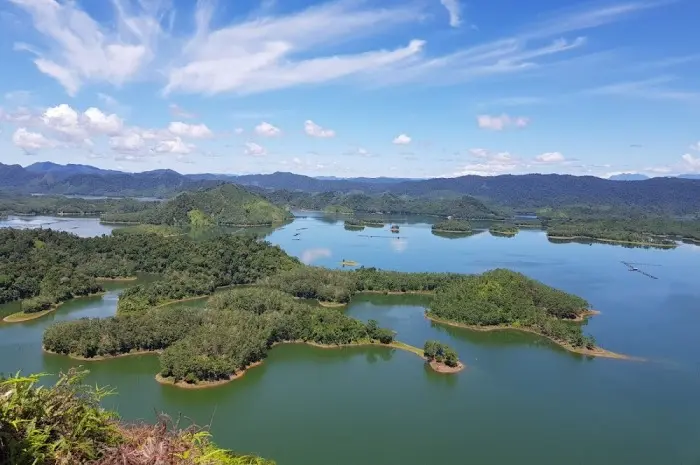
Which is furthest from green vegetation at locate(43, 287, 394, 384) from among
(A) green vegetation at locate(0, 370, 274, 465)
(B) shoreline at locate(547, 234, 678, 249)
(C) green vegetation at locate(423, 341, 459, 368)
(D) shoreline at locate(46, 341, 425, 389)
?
(B) shoreline at locate(547, 234, 678, 249)

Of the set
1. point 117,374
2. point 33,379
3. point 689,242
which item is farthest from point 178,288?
point 689,242

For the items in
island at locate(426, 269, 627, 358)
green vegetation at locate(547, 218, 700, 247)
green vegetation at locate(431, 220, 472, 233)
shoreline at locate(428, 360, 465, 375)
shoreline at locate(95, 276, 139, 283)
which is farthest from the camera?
green vegetation at locate(431, 220, 472, 233)

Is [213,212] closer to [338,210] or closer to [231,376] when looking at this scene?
[338,210]

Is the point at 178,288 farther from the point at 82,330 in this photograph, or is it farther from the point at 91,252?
the point at 91,252

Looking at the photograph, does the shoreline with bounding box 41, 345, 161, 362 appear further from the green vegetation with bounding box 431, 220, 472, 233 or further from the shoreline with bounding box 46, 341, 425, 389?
the green vegetation with bounding box 431, 220, 472, 233

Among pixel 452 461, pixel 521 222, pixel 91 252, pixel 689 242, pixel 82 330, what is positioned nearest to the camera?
pixel 452 461

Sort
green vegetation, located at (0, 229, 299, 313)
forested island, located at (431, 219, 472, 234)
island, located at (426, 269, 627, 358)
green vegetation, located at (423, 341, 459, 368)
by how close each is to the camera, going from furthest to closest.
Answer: forested island, located at (431, 219, 472, 234) → green vegetation, located at (0, 229, 299, 313) → island, located at (426, 269, 627, 358) → green vegetation, located at (423, 341, 459, 368)
